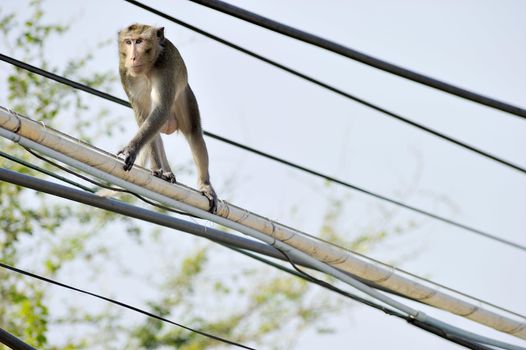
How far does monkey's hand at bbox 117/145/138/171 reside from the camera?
5018 mm

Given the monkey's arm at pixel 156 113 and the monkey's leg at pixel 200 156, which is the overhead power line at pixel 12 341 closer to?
the monkey's arm at pixel 156 113

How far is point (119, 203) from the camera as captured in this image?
206 inches

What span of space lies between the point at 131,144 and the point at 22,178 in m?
1.23

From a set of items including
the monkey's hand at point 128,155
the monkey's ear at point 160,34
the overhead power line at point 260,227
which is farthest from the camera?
the monkey's ear at point 160,34

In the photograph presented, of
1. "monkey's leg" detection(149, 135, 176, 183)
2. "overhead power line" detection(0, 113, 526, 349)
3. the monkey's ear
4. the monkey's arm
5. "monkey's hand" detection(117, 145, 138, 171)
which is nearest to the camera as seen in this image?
"overhead power line" detection(0, 113, 526, 349)

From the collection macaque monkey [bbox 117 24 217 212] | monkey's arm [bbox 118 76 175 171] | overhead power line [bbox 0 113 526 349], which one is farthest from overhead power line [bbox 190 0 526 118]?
macaque monkey [bbox 117 24 217 212]

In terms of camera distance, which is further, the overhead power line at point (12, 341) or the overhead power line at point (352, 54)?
the overhead power line at point (12, 341)

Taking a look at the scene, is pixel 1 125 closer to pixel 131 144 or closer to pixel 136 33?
pixel 131 144

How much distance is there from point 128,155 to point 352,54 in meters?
1.31

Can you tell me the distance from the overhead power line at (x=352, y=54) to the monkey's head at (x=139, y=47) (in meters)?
2.24

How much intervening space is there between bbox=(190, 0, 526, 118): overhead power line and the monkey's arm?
1536 mm

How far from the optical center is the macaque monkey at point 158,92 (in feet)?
22.4

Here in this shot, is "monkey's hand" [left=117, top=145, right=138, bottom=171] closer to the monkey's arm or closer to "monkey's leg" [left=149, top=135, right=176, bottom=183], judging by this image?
the monkey's arm

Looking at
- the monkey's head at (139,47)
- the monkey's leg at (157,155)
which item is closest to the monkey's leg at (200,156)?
the monkey's leg at (157,155)
